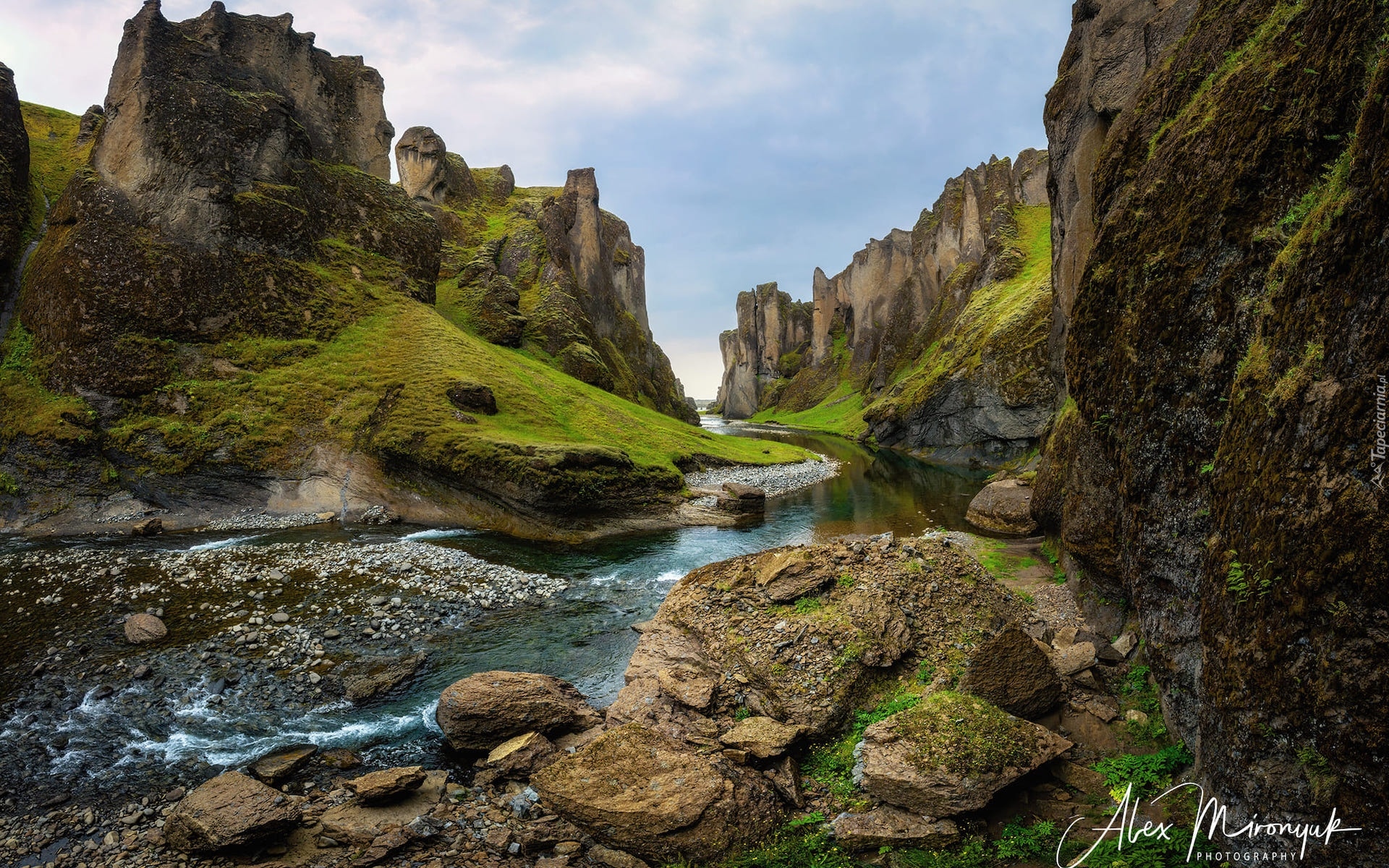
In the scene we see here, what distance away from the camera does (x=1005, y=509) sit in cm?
2973

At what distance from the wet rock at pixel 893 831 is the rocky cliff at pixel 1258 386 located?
3.16m

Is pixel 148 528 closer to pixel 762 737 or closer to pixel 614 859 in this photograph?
pixel 614 859

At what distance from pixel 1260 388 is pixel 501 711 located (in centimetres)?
1290

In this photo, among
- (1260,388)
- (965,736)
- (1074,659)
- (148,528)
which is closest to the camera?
(1260,388)

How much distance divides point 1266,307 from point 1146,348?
A: 2.73 m

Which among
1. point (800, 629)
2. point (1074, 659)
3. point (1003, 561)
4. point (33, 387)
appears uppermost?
point (33, 387)

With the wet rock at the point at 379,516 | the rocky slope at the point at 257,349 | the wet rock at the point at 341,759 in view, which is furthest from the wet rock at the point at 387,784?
the wet rock at the point at 379,516

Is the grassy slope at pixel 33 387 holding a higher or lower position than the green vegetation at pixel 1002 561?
higher

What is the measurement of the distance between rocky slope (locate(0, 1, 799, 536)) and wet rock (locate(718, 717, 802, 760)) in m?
21.9

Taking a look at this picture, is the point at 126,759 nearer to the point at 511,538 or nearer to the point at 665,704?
the point at 665,704

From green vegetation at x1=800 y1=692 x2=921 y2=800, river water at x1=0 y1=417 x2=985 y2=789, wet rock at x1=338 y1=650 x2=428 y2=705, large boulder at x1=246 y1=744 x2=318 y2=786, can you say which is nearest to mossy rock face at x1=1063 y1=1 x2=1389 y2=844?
green vegetation at x1=800 y1=692 x2=921 y2=800

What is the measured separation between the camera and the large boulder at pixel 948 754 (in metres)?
8.57

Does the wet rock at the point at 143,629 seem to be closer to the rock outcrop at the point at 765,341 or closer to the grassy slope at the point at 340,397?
the grassy slope at the point at 340,397

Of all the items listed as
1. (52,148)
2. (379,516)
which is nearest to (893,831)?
(379,516)
